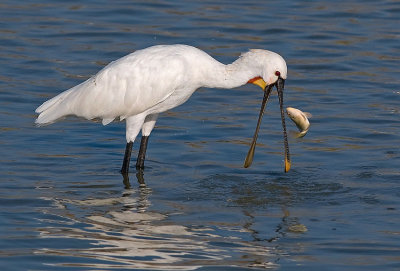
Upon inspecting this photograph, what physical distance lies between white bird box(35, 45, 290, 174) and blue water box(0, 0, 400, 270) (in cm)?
61

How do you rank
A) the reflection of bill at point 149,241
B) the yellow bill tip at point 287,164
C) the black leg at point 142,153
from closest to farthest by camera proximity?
1. the reflection of bill at point 149,241
2. the yellow bill tip at point 287,164
3. the black leg at point 142,153

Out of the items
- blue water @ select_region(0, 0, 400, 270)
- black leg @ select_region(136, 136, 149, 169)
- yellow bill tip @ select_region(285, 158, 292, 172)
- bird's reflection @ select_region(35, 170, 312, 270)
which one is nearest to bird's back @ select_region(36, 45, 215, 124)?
black leg @ select_region(136, 136, 149, 169)

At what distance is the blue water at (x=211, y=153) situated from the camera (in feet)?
31.8

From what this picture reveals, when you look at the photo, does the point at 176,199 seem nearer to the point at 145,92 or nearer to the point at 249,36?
the point at 145,92

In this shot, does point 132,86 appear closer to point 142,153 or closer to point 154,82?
point 154,82

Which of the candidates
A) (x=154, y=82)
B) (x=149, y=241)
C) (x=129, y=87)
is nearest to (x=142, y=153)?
(x=129, y=87)

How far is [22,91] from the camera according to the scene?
15.4 metres

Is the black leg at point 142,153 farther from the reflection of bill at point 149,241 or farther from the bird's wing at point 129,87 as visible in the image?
the reflection of bill at point 149,241

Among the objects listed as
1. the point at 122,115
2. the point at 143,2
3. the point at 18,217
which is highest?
the point at 143,2

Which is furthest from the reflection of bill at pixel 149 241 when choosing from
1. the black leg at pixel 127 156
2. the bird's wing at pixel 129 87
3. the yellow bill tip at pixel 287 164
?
the yellow bill tip at pixel 287 164

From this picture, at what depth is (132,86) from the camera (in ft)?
39.4

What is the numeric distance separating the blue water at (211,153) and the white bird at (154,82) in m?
0.61

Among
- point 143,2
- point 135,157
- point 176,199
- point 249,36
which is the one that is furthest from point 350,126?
point 143,2

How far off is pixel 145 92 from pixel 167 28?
711 centimetres
